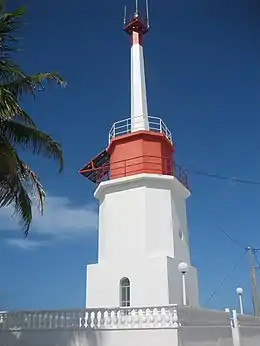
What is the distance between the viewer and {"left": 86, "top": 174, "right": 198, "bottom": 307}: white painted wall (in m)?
16.1

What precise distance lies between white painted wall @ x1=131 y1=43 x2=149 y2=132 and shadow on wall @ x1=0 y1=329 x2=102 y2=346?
9687 millimetres

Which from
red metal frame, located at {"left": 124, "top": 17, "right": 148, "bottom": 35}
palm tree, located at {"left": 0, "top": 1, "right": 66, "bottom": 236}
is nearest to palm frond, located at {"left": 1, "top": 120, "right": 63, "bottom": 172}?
palm tree, located at {"left": 0, "top": 1, "right": 66, "bottom": 236}

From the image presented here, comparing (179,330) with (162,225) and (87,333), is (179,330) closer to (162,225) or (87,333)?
(87,333)

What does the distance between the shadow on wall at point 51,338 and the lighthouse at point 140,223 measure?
12.0 feet

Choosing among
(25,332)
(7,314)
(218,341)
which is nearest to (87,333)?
(25,332)

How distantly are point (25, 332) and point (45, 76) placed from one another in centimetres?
807

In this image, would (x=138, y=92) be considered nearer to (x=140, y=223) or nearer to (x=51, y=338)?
(x=140, y=223)

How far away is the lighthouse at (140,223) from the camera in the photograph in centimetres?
1623

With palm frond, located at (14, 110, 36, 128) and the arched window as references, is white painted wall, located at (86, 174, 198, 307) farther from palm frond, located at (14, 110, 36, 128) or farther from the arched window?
palm frond, located at (14, 110, 36, 128)

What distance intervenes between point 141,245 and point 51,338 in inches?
208

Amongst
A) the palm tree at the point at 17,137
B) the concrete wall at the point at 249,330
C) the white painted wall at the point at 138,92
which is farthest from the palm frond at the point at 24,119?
the concrete wall at the point at 249,330

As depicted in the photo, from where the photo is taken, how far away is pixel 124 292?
661 inches

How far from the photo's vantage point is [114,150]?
63.7ft

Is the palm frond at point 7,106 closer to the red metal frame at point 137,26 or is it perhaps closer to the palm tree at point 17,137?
the palm tree at point 17,137
